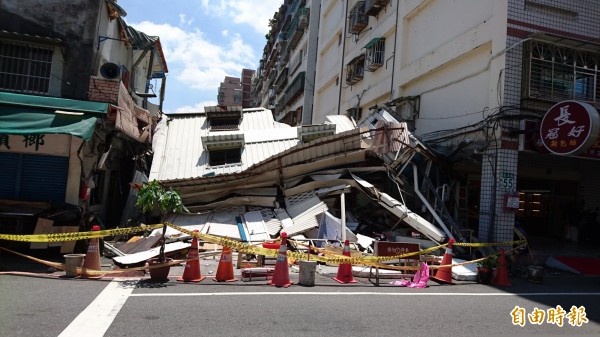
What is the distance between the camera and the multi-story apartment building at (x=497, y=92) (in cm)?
1217

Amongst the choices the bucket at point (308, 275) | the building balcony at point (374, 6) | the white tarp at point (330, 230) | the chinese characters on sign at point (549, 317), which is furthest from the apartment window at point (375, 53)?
the chinese characters on sign at point (549, 317)

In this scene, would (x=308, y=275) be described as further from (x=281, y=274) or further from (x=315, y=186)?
(x=315, y=186)

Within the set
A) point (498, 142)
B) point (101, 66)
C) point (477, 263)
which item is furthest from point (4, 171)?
point (498, 142)

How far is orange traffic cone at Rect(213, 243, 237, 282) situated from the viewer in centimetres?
792

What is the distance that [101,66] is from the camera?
12.4 metres

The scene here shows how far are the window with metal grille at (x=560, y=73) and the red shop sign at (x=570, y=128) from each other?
5.45 feet

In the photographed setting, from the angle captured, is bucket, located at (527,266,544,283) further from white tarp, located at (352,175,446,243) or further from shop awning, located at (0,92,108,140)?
shop awning, located at (0,92,108,140)

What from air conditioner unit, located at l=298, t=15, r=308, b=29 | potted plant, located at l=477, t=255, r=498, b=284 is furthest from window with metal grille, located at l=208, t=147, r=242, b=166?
air conditioner unit, located at l=298, t=15, r=308, b=29

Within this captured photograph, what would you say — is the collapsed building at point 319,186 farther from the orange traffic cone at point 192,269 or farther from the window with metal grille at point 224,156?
the orange traffic cone at point 192,269

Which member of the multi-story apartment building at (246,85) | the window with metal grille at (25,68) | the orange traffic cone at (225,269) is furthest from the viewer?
the multi-story apartment building at (246,85)

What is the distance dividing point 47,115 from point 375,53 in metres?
16.1

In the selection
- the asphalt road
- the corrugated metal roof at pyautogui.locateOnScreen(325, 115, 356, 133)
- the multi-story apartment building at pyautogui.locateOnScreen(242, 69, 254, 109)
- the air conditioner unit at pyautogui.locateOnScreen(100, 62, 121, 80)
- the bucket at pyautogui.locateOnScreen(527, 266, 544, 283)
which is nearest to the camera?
the asphalt road

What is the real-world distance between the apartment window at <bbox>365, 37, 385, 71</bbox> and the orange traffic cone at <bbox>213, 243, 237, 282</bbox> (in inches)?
626

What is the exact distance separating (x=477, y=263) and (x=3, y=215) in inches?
428
